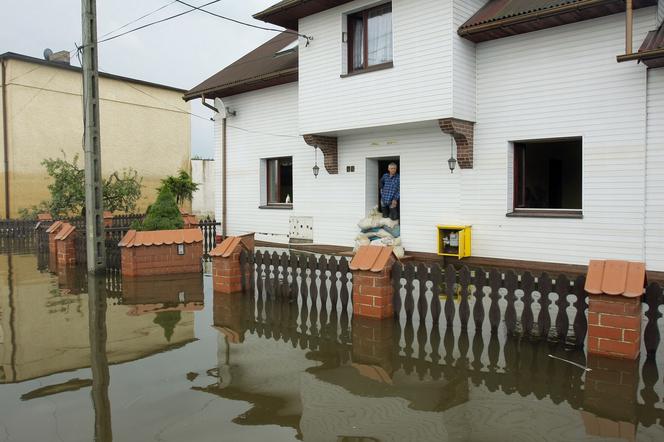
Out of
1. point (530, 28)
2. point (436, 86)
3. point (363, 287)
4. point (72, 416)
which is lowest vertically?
point (72, 416)

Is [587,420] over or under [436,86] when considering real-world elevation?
under

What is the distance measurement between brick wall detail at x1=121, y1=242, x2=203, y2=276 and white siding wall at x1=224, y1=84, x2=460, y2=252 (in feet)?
13.9

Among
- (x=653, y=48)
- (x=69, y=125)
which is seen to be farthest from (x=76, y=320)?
(x=69, y=125)

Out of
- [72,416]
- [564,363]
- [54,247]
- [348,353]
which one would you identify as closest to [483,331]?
[564,363]

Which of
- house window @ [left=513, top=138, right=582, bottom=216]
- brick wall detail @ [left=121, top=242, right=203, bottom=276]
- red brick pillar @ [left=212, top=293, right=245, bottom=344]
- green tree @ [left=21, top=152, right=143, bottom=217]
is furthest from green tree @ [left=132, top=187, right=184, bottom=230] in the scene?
green tree @ [left=21, top=152, right=143, bottom=217]

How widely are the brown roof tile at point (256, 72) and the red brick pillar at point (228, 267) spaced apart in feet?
22.5

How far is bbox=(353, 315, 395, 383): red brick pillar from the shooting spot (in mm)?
5133

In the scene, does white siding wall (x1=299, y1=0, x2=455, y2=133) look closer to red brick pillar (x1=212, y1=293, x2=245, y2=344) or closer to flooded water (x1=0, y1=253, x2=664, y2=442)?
red brick pillar (x1=212, y1=293, x2=245, y2=344)

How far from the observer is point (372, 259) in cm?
691

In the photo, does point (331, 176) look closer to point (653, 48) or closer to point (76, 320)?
point (653, 48)

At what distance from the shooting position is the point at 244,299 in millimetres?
8312

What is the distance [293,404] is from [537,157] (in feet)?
38.4

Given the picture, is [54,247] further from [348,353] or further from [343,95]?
[348,353]

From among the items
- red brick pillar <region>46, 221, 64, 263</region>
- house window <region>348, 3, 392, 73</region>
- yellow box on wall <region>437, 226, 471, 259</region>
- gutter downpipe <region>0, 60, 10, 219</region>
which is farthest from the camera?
gutter downpipe <region>0, 60, 10, 219</region>
